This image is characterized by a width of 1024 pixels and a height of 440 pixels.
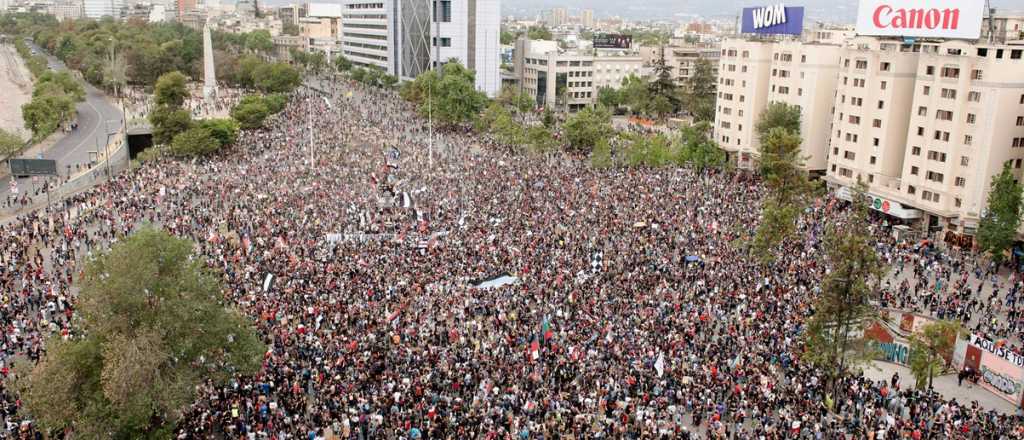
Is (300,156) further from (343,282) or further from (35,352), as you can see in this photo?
(35,352)

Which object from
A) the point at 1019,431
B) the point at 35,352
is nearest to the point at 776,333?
the point at 1019,431

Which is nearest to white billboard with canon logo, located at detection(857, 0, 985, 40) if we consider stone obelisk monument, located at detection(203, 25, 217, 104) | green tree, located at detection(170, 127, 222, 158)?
green tree, located at detection(170, 127, 222, 158)

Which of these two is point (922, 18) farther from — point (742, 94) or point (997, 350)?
point (997, 350)

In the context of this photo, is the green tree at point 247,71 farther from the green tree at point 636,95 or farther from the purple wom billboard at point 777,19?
the purple wom billboard at point 777,19

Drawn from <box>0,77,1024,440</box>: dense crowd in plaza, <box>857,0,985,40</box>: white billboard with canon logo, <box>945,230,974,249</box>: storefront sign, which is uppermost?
<box>857,0,985,40</box>: white billboard with canon logo

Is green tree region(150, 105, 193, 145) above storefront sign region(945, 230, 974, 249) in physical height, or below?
above

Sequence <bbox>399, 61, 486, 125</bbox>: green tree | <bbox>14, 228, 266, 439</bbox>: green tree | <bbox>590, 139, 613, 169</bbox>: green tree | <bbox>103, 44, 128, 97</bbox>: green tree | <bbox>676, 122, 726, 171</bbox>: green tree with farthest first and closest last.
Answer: <bbox>103, 44, 128, 97</bbox>: green tree, <bbox>399, 61, 486, 125</bbox>: green tree, <bbox>676, 122, 726, 171</bbox>: green tree, <bbox>590, 139, 613, 169</bbox>: green tree, <bbox>14, 228, 266, 439</bbox>: green tree

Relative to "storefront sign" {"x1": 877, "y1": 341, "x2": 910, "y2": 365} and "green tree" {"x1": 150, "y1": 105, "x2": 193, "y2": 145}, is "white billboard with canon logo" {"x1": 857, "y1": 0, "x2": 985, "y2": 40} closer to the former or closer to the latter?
"storefront sign" {"x1": 877, "y1": 341, "x2": 910, "y2": 365}

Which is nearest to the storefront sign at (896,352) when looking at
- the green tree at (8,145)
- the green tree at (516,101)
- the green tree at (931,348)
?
the green tree at (931,348)
